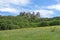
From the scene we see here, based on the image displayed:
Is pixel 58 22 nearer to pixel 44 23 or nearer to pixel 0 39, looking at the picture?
pixel 44 23

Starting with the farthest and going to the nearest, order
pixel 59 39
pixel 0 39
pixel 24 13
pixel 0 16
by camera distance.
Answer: pixel 24 13 < pixel 0 16 < pixel 0 39 < pixel 59 39

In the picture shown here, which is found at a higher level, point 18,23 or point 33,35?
point 33,35

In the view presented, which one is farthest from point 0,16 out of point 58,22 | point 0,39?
point 0,39

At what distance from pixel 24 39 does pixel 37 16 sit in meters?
83.6

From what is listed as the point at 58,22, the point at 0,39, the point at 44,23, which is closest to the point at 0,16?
the point at 44,23

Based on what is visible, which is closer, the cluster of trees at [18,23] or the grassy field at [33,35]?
the grassy field at [33,35]

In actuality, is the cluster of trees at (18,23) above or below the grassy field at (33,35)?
below

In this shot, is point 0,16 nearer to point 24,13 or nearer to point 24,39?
point 24,13

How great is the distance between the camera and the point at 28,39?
18.0 m

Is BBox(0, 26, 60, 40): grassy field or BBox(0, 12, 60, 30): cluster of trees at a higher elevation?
BBox(0, 26, 60, 40): grassy field

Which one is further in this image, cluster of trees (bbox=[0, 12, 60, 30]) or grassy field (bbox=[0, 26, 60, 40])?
cluster of trees (bbox=[0, 12, 60, 30])

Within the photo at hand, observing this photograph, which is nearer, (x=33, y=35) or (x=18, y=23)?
(x=33, y=35)

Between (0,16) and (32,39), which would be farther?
(0,16)

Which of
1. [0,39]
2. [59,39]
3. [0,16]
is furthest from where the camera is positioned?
[0,16]
